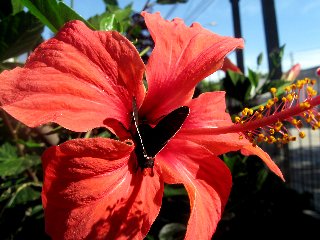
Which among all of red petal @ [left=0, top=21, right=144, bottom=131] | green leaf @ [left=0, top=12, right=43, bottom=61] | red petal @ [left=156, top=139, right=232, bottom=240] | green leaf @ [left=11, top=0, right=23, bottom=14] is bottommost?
red petal @ [left=156, top=139, right=232, bottom=240]

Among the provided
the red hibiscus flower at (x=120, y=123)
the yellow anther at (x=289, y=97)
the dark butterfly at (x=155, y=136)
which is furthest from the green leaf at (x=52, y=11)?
the yellow anther at (x=289, y=97)

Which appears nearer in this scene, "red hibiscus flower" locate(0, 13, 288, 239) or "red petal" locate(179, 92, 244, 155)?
"red hibiscus flower" locate(0, 13, 288, 239)

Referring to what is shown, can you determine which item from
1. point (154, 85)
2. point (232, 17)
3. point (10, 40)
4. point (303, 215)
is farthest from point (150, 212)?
point (232, 17)

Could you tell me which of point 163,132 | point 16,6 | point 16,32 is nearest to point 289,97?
point 163,132

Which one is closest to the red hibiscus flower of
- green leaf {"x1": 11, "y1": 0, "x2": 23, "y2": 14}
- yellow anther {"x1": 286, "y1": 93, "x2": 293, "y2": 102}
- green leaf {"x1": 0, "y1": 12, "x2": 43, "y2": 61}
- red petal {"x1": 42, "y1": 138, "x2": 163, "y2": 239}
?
red petal {"x1": 42, "y1": 138, "x2": 163, "y2": 239}

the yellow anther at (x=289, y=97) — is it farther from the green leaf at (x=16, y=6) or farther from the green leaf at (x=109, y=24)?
the green leaf at (x=16, y=6)

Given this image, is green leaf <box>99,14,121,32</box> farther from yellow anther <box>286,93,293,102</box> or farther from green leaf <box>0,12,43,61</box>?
yellow anther <box>286,93,293,102</box>

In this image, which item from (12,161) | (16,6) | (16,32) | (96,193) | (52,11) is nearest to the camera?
(96,193)

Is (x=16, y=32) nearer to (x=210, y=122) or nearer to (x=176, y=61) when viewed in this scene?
(x=176, y=61)

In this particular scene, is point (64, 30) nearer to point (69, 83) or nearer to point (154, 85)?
point (69, 83)
